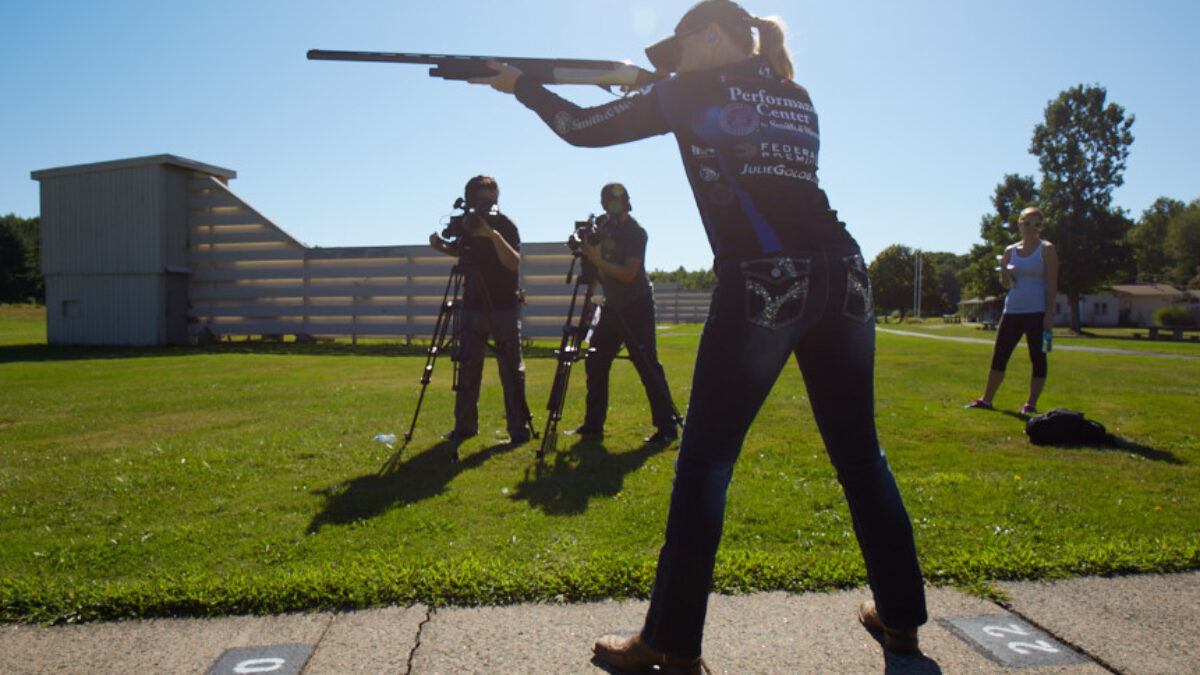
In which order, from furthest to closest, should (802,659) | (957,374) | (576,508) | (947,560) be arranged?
(957,374)
(576,508)
(947,560)
(802,659)

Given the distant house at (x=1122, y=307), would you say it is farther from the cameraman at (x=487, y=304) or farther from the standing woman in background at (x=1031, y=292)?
the cameraman at (x=487, y=304)

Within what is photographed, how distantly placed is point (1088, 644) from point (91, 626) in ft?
11.4

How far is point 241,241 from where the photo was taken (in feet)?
68.2

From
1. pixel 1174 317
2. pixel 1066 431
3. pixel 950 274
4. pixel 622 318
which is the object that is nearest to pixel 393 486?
pixel 622 318

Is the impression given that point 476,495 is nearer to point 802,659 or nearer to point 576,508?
point 576,508

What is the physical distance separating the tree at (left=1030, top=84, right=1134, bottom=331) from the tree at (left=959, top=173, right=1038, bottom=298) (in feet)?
12.8

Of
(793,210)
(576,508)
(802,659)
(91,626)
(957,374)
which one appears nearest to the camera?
(793,210)

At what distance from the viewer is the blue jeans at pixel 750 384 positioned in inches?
80.3

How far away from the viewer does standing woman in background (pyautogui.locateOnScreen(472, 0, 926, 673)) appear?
2055mm

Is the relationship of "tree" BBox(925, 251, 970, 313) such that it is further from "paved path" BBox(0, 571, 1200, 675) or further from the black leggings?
"paved path" BBox(0, 571, 1200, 675)

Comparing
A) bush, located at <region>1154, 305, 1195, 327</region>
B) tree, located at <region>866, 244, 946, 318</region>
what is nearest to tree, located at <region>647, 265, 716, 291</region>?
tree, located at <region>866, 244, 946, 318</region>

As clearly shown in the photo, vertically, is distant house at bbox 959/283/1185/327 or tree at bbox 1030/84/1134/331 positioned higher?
tree at bbox 1030/84/1134/331

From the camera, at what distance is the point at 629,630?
7.99 ft

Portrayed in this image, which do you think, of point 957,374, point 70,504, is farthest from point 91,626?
point 957,374
